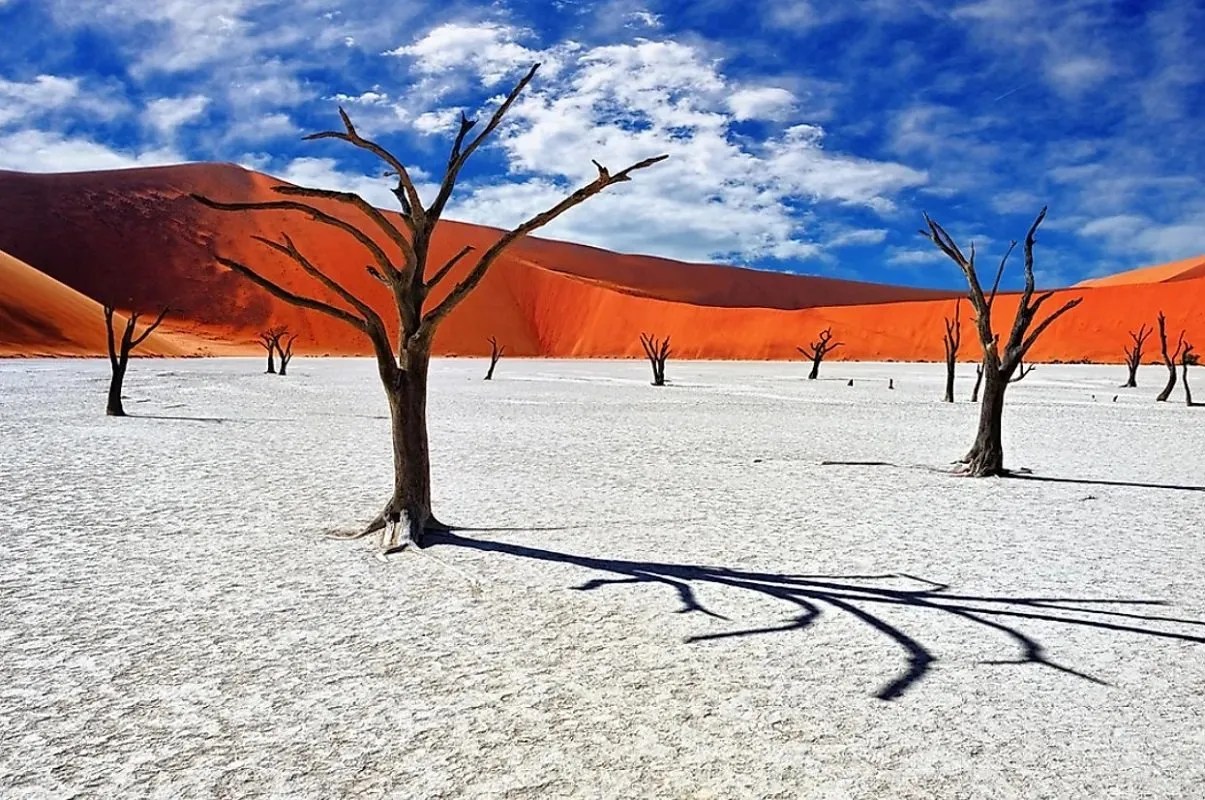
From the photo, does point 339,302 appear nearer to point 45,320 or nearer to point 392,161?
point 45,320

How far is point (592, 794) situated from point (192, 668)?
203 cm

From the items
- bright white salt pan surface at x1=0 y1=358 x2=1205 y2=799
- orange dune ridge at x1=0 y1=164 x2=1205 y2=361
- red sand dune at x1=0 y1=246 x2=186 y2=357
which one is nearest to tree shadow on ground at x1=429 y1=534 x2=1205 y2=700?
bright white salt pan surface at x1=0 y1=358 x2=1205 y2=799

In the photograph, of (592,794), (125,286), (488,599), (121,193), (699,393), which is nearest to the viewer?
(592,794)

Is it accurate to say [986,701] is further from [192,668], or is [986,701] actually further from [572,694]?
[192,668]

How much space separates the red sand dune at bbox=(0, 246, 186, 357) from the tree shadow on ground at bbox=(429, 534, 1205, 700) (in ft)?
178

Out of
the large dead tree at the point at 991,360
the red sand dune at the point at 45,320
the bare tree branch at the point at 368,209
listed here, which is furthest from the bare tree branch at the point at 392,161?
the red sand dune at the point at 45,320

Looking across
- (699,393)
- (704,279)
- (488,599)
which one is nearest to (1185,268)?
(704,279)

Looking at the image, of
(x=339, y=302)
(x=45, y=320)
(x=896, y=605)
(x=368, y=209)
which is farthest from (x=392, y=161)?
(x=339, y=302)

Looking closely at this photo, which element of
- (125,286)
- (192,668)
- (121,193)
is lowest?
(192,668)

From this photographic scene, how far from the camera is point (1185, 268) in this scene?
4673 inches

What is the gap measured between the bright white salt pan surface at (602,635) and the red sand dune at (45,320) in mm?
48867

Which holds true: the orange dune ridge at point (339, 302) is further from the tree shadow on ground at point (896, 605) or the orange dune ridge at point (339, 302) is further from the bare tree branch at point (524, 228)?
the tree shadow on ground at point (896, 605)

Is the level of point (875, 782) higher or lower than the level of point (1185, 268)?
lower

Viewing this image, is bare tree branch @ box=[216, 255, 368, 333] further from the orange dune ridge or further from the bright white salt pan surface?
the orange dune ridge
